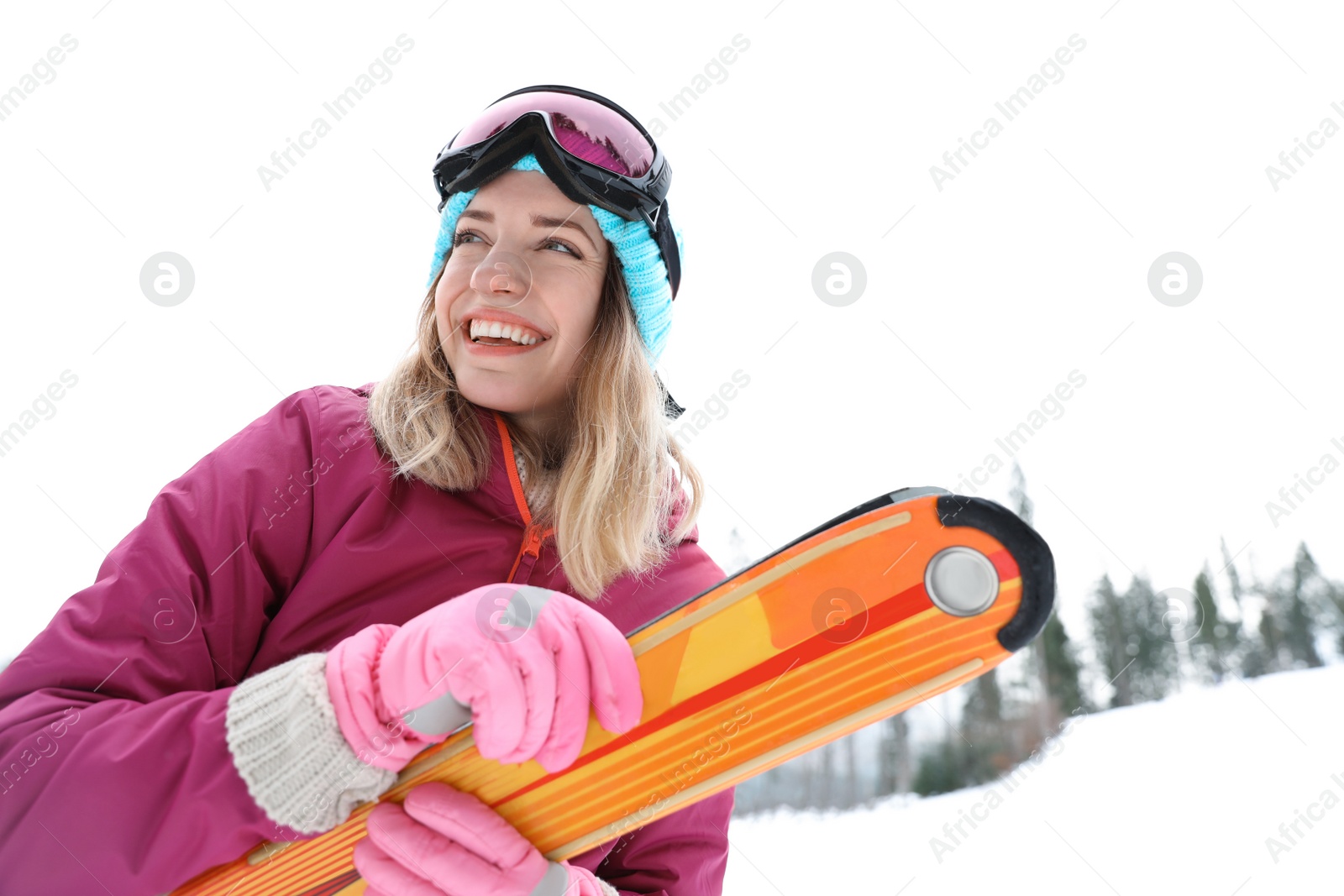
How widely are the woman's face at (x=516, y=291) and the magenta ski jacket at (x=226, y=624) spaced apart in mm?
122

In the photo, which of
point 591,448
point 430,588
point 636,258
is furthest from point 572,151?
point 430,588

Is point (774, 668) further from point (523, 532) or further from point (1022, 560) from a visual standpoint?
point (523, 532)

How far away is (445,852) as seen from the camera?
119cm

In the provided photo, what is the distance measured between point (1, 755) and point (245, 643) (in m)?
0.38

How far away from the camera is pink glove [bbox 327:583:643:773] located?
1055 mm

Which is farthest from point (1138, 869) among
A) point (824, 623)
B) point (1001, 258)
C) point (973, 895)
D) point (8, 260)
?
point (1001, 258)

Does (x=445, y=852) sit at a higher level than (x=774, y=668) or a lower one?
lower

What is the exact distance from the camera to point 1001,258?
2291 cm

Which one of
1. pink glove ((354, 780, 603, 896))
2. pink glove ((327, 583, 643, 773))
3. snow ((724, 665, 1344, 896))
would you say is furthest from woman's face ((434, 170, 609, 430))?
snow ((724, 665, 1344, 896))

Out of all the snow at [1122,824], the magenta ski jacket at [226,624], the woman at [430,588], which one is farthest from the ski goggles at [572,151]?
the snow at [1122,824]

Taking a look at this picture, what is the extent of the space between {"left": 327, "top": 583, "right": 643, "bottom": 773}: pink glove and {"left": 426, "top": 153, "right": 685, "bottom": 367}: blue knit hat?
3.24 ft

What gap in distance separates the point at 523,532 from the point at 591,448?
26 centimetres

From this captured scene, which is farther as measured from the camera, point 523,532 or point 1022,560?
point 523,532

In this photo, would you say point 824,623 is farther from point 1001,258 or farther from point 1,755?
point 1001,258
